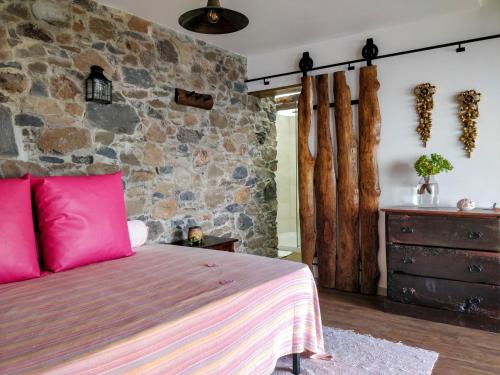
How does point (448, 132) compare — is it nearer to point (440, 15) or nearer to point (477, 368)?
point (440, 15)

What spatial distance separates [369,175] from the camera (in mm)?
3441

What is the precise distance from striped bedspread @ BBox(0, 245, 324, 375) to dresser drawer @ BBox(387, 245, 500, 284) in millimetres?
1194

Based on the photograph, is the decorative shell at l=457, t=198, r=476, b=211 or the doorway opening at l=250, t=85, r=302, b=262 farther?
the doorway opening at l=250, t=85, r=302, b=262

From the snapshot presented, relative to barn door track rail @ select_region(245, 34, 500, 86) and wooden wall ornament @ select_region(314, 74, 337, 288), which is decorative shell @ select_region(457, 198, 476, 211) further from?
barn door track rail @ select_region(245, 34, 500, 86)

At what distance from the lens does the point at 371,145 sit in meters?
3.43

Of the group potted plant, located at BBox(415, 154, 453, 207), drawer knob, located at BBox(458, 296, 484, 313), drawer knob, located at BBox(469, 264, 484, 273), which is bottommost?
drawer knob, located at BBox(458, 296, 484, 313)

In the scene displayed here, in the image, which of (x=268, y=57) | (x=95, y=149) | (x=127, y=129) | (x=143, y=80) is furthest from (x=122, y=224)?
(x=268, y=57)

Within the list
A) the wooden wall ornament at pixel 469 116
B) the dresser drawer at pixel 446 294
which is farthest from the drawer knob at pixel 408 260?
the wooden wall ornament at pixel 469 116

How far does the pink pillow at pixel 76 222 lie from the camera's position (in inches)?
80.6

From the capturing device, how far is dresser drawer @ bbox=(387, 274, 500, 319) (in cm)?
262

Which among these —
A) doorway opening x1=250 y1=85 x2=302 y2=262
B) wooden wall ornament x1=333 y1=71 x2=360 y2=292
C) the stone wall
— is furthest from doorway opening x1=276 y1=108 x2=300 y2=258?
wooden wall ornament x1=333 y1=71 x2=360 y2=292

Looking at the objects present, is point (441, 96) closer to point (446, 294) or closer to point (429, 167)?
point (429, 167)

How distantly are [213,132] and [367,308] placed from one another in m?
2.14

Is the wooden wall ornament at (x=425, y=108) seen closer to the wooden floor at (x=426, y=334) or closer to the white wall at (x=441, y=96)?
the white wall at (x=441, y=96)
